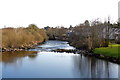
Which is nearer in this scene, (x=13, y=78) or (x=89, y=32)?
(x=13, y=78)

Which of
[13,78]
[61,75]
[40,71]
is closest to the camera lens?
[13,78]

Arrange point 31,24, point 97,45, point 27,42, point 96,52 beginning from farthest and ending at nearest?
point 31,24 < point 27,42 < point 97,45 < point 96,52

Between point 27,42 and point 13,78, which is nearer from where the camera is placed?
point 13,78

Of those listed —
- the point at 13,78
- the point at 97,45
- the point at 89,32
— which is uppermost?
the point at 89,32

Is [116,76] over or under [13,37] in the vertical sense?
under

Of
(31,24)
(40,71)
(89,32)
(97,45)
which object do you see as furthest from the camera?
(31,24)

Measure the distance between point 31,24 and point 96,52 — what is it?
42.2 meters

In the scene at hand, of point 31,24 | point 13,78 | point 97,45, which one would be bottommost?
point 13,78

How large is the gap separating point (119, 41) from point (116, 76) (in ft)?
70.6

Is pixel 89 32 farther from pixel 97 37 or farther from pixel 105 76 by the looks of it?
pixel 105 76

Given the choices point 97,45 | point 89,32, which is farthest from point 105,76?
point 89,32

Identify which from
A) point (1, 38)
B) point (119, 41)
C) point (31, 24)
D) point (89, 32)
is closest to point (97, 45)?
point (89, 32)

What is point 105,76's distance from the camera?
1462 centimetres

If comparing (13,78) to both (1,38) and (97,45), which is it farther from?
(1,38)
